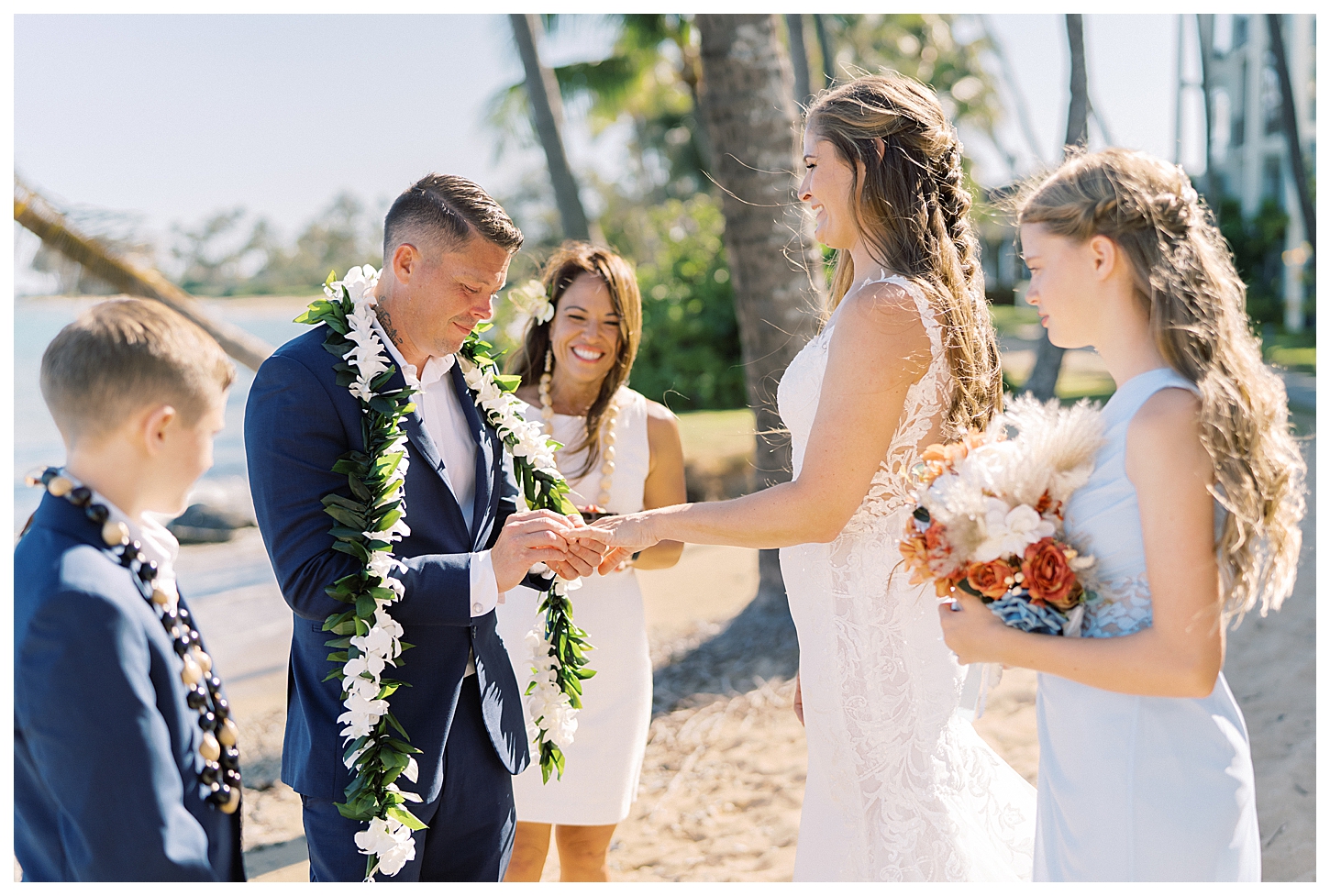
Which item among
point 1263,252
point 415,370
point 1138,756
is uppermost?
point 415,370

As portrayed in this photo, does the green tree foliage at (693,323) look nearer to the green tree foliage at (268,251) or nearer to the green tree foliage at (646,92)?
the green tree foliage at (646,92)

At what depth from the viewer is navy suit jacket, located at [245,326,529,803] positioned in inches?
94.3

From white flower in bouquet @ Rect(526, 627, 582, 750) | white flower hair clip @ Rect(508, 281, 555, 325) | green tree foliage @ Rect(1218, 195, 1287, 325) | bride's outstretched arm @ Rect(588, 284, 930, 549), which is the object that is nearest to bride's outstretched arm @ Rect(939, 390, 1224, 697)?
bride's outstretched arm @ Rect(588, 284, 930, 549)

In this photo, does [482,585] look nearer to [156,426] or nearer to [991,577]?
[156,426]

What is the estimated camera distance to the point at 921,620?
9.61 ft

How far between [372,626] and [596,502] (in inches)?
62.1

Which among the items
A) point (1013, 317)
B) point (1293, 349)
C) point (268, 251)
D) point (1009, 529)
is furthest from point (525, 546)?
point (268, 251)

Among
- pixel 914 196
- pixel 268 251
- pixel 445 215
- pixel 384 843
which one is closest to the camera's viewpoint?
pixel 384 843

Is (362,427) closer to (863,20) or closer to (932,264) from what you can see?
(932,264)

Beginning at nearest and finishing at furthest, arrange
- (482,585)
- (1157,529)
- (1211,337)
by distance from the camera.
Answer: (1157,529)
(1211,337)
(482,585)

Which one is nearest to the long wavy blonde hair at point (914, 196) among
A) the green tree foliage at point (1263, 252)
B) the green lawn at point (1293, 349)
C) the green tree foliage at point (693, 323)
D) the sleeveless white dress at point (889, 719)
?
the sleeveless white dress at point (889, 719)

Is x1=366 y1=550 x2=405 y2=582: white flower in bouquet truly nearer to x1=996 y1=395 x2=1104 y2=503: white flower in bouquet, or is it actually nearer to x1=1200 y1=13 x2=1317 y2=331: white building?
x1=996 y1=395 x2=1104 y2=503: white flower in bouquet

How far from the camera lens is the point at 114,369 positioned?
186cm

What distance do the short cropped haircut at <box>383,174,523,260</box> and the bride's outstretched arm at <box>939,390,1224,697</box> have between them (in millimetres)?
1749
